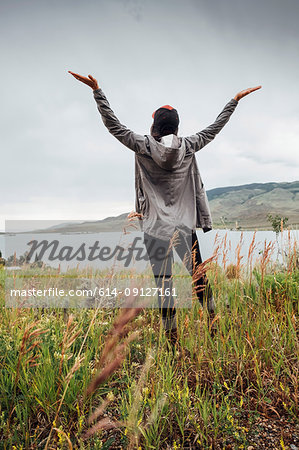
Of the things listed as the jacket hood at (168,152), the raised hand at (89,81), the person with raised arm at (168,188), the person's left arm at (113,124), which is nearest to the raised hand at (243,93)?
the person with raised arm at (168,188)

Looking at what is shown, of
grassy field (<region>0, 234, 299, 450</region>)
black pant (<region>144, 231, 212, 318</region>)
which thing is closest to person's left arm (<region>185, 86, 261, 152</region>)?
black pant (<region>144, 231, 212, 318</region>)

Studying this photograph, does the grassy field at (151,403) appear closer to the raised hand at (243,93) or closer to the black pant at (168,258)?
the black pant at (168,258)

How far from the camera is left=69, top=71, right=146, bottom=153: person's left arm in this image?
2.52m

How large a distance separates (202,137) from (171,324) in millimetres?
1835

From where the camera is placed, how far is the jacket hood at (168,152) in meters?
2.57

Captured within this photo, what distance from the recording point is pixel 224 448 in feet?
4.80

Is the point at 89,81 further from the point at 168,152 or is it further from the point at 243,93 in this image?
the point at 243,93

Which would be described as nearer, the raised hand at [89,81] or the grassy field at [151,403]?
the grassy field at [151,403]

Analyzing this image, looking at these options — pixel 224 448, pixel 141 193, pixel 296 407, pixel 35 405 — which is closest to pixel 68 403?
pixel 35 405

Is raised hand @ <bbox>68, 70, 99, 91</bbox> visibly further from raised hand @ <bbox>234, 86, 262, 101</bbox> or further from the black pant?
raised hand @ <bbox>234, 86, 262, 101</bbox>

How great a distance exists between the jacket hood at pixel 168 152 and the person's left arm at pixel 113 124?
0.39ft

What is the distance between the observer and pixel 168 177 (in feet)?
9.40

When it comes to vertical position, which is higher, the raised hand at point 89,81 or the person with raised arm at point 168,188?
the raised hand at point 89,81

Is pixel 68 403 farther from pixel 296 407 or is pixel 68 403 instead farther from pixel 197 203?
pixel 197 203
